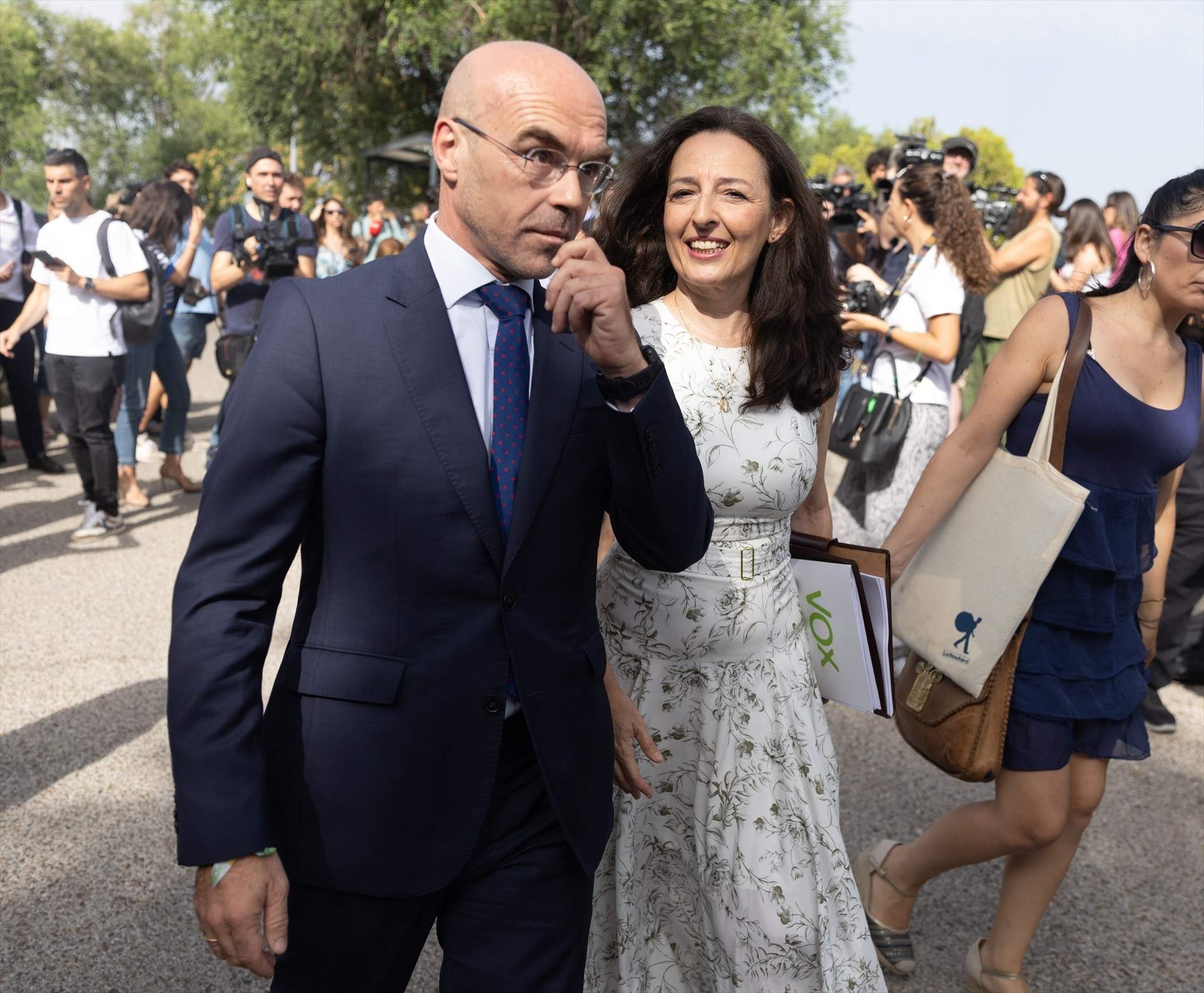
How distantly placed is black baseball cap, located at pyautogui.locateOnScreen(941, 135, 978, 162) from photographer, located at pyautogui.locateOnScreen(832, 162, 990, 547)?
9.72 ft

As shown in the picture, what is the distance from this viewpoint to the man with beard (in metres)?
7.85

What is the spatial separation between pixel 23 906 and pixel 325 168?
32104 millimetres

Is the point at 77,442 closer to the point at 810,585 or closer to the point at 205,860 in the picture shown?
the point at 810,585

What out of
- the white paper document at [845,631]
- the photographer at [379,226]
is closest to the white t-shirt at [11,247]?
the photographer at [379,226]

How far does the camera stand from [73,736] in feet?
15.4

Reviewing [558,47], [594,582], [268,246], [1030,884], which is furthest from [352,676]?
[558,47]

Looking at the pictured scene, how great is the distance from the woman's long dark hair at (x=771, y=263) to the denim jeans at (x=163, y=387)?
5832 millimetres

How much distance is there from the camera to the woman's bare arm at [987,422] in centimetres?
293

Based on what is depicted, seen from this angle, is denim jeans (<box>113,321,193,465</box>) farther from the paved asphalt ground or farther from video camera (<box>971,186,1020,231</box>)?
video camera (<box>971,186,1020,231</box>)

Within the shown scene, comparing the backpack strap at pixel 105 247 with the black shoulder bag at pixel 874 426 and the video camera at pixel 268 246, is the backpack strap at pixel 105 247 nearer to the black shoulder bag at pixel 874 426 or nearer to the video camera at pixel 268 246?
the video camera at pixel 268 246

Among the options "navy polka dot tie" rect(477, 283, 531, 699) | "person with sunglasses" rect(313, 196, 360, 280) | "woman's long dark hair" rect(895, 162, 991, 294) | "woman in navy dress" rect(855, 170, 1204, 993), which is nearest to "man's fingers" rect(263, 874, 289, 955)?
"navy polka dot tie" rect(477, 283, 531, 699)

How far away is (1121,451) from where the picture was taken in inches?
116

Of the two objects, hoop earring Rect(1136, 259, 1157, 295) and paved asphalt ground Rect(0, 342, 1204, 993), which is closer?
hoop earring Rect(1136, 259, 1157, 295)

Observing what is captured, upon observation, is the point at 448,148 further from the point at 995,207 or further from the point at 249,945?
the point at 995,207
